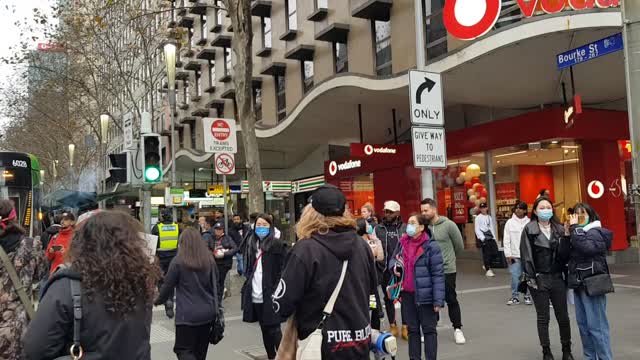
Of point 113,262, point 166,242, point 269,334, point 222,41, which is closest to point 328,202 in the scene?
point 113,262

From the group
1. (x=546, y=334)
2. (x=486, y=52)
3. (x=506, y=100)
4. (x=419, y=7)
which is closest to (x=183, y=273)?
(x=546, y=334)

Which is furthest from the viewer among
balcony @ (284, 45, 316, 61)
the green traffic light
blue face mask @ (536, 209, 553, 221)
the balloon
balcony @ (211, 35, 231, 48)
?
balcony @ (211, 35, 231, 48)

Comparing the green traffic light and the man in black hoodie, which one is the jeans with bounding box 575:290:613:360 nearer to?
the man in black hoodie

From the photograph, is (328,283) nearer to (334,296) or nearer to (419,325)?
(334,296)

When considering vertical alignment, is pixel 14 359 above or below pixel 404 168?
below

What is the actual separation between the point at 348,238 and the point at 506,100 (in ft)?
48.3

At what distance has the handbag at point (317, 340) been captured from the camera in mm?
3424

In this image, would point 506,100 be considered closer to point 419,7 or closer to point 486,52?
point 486,52

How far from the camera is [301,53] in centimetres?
2195

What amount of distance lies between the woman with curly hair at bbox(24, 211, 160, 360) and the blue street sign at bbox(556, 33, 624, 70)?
20.6 ft

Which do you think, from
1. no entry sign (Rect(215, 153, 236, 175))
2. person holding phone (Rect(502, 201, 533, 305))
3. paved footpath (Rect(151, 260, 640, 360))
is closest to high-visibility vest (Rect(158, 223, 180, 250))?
paved footpath (Rect(151, 260, 640, 360))

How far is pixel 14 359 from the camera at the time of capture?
4168mm

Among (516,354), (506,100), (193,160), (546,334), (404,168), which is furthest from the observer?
(193,160)

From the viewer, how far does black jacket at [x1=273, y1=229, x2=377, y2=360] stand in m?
3.53
